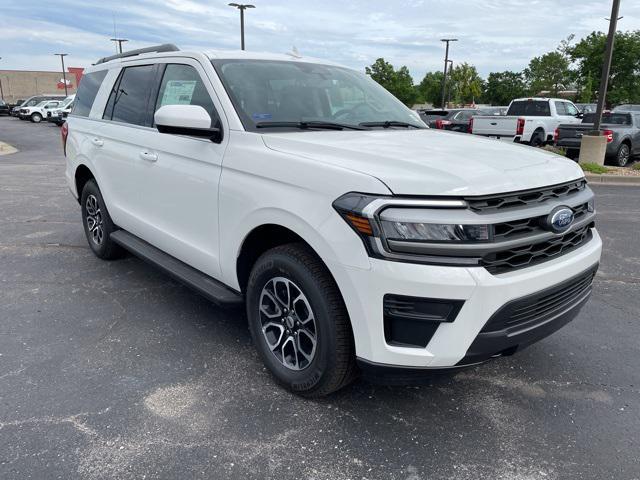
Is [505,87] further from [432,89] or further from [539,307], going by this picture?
[539,307]

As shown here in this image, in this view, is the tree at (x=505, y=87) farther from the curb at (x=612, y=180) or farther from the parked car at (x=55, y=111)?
the curb at (x=612, y=180)

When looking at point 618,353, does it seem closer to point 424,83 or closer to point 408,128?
point 408,128

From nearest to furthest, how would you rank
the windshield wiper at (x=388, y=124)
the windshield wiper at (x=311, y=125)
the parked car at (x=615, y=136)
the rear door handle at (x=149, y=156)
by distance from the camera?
the windshield wiper at (x=311, y=125) < the windshield wiper at (x=388, y=124) < the rear door handle at (x=149, y=156) < the parked car at (x=615, y=136)

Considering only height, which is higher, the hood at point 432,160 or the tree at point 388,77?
the tree at point 388,77

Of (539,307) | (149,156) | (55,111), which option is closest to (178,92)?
(149,156)

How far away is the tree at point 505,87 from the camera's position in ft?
206

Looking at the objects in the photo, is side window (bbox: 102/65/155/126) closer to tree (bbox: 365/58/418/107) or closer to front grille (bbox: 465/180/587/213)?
front grille (bbox: 465/180/587/213)

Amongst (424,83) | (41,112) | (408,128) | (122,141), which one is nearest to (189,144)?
(122,141)

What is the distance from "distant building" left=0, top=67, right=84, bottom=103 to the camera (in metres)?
75.0

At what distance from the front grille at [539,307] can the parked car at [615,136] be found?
1242 cm

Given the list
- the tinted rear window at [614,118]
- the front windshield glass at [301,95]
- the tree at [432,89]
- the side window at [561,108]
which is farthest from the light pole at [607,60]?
the tree at [432,89]

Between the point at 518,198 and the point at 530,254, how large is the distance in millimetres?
277

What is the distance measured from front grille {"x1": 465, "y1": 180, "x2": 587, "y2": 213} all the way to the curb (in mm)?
10417

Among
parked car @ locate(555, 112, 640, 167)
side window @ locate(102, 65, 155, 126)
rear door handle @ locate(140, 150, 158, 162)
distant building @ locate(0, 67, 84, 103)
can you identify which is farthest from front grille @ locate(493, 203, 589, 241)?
distant building @ locate(0, 67, 84, 103)
